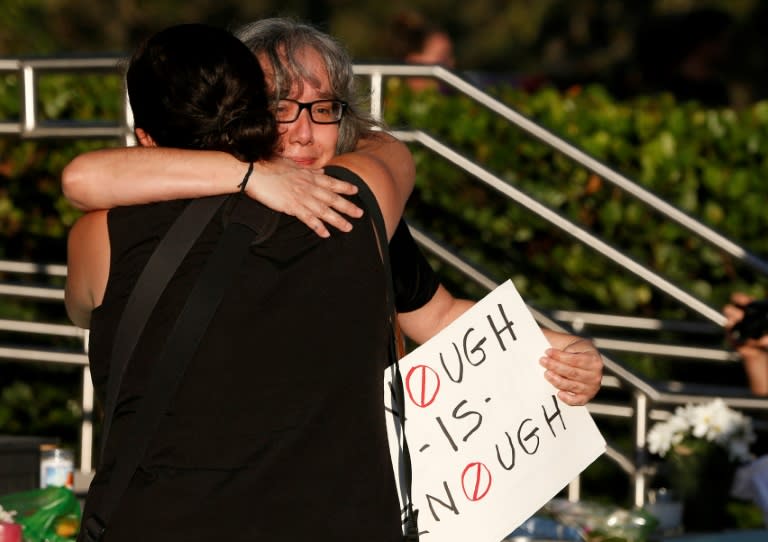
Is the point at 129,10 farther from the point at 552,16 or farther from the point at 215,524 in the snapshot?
the point at 215,524

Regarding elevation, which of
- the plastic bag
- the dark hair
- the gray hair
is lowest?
the plastic bag

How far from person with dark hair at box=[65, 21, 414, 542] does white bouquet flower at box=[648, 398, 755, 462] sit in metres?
2.63

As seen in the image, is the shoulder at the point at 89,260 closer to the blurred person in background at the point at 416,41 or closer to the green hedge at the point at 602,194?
the green hedge at the point at 602,194

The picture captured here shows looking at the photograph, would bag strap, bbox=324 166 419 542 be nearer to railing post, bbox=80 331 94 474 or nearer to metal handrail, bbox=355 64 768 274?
metal handrail, bbox=355 64 768 274

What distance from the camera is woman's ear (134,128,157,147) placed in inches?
101

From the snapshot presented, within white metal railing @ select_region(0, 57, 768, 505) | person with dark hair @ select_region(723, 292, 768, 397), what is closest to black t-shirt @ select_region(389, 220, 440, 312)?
white metal railing @ select_region(0, 57, 768, 505)

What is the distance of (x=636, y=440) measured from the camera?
5.07 metres

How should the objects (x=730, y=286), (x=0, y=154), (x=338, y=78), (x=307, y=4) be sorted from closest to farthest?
(x=338, y=78)
(x=730, y=286)
(x=0, y=154)
(x=307, y=4)

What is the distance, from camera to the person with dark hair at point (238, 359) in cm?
236

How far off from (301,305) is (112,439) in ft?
1.17

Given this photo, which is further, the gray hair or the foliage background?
the foliage background

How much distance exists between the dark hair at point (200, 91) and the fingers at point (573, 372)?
757 millimetres

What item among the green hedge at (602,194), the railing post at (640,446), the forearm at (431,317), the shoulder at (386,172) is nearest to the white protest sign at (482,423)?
the forearm at (431,317)

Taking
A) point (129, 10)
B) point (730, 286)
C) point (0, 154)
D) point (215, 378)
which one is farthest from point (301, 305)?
point (129, 10)
